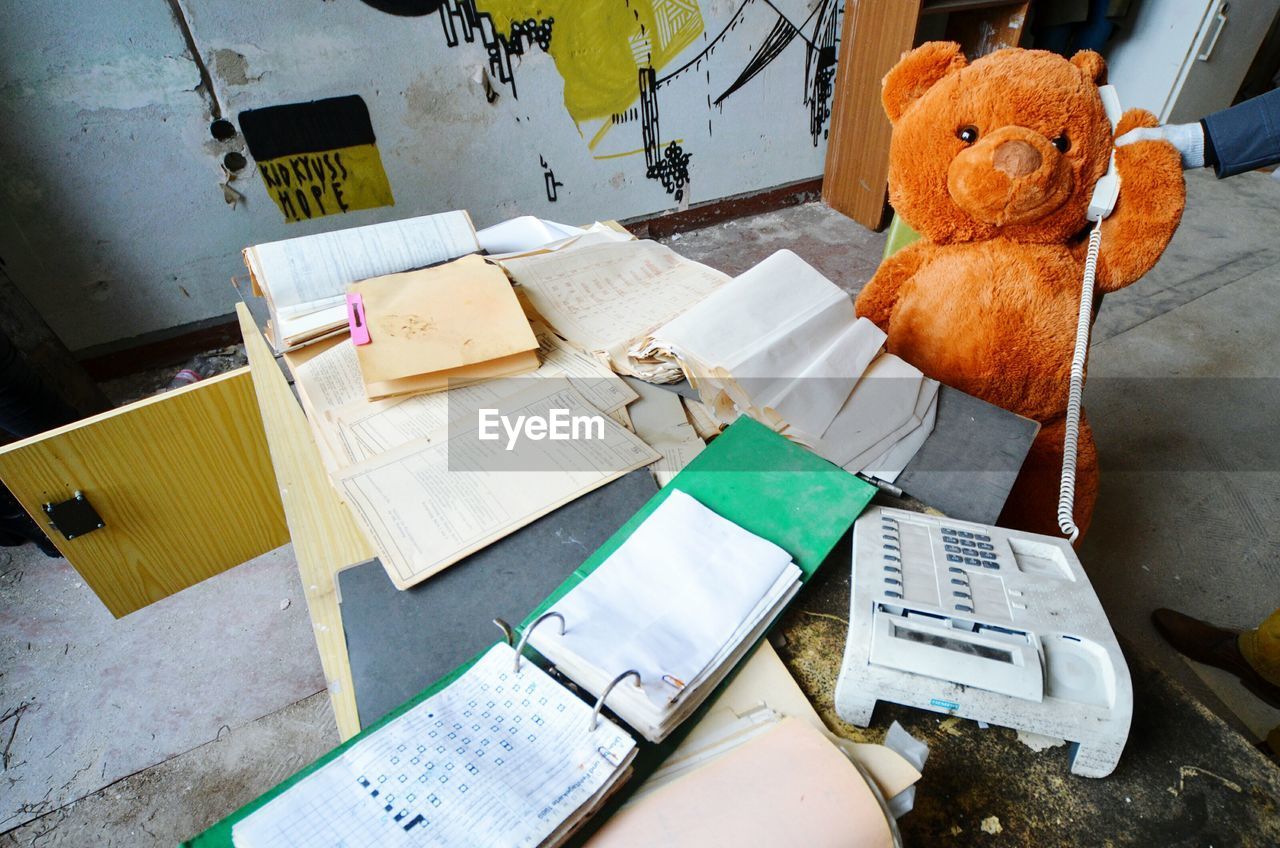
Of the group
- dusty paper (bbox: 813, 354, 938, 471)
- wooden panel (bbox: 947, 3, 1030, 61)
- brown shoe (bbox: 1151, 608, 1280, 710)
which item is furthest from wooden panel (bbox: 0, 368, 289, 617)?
wooden panel (bbox: 947, 3, 1030, 61)

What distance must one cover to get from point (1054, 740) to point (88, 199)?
7.99 feet

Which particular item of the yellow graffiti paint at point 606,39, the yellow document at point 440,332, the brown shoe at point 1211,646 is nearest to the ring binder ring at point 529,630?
the yellow document at point 440,332

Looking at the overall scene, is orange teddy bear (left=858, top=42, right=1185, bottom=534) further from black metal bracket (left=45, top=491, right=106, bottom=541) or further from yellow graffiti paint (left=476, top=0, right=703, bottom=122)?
yellow graffiti paint (left=476, top=0, right=703, bottom=122)

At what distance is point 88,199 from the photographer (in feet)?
5.86

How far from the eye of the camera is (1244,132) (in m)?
0.90

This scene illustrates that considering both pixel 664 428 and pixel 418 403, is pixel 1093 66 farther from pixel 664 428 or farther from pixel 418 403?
pixel 418 403

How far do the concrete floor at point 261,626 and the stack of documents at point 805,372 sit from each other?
78cm

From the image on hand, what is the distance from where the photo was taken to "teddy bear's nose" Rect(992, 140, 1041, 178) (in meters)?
0.82

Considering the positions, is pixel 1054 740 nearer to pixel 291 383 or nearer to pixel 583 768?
pixel 583 768

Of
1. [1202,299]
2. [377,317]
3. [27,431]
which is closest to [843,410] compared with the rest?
[377,317]

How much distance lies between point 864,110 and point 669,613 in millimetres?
2675

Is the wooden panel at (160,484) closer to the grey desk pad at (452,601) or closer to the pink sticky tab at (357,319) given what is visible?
the pink sticky tab at (357,319)

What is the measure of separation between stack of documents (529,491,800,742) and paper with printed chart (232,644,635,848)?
3 centimetres

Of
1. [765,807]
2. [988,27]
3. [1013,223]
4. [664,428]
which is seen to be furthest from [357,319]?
[988,27]
